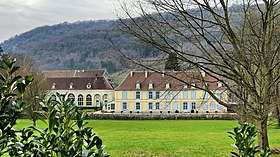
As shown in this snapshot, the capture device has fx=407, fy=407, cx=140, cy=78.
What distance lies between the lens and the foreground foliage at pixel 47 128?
100 inches

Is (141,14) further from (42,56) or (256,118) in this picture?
(42,56)

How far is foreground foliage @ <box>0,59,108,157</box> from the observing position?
2.54 meters

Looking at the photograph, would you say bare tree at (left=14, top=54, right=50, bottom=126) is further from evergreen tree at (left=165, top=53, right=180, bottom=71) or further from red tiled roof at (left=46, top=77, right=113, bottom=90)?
red tiled roof at (left=46, top=77, right=113, bottom=90)

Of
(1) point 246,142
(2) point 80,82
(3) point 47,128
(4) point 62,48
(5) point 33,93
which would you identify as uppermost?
(4) point 62,48

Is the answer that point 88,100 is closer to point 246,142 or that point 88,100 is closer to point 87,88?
point 87,88

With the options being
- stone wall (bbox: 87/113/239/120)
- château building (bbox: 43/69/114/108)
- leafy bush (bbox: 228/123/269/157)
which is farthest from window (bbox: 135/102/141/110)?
leafy bush (bbox: 228/123/269/157)

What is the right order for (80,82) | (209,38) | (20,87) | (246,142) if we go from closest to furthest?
(20,87), (246,142), (209,38), (80,82)

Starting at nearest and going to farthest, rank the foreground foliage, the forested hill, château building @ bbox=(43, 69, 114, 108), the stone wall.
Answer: the foreground foliage
the stone wall
château building @ bbox=(43, 69, 114, 108)
the forested hill

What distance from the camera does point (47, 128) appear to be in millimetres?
2693

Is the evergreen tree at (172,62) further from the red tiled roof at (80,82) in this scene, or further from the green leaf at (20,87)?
the red tiled roof at (80,82)

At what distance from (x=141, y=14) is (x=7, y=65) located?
7.57 meters

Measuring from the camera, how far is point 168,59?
10.6 metres

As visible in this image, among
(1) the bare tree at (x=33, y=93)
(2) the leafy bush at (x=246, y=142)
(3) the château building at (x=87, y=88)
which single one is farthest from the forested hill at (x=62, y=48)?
(2) the leafy bush at (x=246, y=142)

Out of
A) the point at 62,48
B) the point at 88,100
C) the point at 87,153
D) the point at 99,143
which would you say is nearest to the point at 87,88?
the point at 88,100
